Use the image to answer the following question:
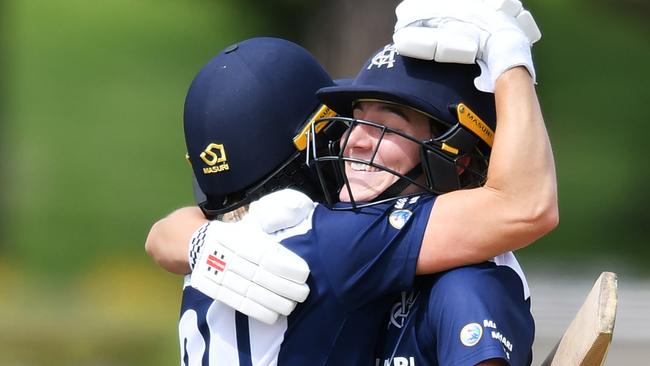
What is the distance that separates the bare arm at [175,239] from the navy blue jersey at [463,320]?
0.66m

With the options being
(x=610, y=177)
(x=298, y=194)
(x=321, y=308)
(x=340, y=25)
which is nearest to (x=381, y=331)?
(x=321, y=308)

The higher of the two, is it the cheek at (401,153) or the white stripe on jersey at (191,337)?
the cheek at (401,153)

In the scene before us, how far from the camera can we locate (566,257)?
8.52m

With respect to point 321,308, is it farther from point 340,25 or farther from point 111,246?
point 111,246

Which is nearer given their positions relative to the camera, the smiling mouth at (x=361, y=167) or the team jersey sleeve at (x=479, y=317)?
the team jersey sleeve at (x=479, y=317)

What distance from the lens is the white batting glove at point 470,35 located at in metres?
2.24

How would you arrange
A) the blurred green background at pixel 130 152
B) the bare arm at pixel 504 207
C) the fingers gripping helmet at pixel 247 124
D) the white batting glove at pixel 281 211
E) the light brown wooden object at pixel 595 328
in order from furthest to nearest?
the blurred green background at pixel 130 152, the fingers gripping helmet at pixel 247 124, the white batting glove at pixel 281 211, the bare arm at pixel 504 207, the light brown wooden object at pixel 595 328

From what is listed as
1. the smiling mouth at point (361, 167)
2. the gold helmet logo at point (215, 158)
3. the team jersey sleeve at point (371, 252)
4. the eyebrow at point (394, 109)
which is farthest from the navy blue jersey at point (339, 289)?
the gold helmet logo at point (215, 158)

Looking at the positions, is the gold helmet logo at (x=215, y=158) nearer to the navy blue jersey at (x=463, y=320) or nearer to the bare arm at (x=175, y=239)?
the bare arm at (x=175, y=239)

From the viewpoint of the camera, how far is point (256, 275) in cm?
217

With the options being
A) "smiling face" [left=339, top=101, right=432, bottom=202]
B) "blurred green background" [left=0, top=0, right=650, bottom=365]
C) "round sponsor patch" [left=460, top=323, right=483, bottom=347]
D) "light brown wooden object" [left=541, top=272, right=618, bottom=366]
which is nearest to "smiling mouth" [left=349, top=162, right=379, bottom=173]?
"smiling face" [left=339, top=101, right=432, bottom=202]

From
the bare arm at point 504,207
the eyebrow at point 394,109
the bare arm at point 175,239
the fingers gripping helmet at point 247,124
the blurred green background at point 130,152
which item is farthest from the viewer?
the blurred green background at point 130,152

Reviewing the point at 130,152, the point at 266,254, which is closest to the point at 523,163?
the point at 266,254

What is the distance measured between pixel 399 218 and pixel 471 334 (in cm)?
32
